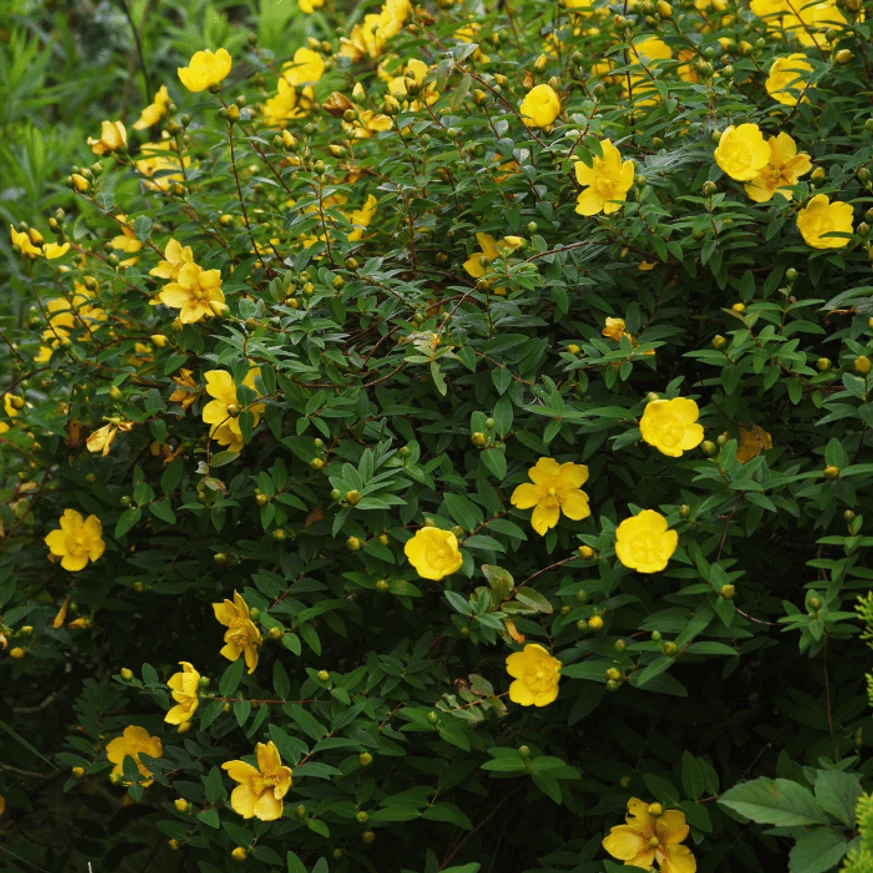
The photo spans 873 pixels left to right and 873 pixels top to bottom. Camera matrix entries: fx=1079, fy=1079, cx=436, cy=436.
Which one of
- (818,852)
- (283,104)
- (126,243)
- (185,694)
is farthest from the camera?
(283,104)

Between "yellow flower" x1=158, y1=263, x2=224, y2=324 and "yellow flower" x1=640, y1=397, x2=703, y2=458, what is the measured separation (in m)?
0.71

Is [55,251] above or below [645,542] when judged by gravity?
above

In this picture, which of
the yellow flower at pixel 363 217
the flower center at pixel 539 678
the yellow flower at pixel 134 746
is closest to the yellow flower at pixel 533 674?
the flower center at pixel 539 678

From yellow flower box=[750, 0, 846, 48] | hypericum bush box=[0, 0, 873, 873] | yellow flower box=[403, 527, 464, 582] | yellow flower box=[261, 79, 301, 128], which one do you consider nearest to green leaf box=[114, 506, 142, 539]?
hypericum bush box=[0, 0, 873, 873]

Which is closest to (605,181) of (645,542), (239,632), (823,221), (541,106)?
(541,106)

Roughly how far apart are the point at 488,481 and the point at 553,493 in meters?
0.11

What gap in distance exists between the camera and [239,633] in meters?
1.57

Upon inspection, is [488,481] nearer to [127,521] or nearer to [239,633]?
[239,633]

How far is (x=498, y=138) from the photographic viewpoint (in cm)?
179

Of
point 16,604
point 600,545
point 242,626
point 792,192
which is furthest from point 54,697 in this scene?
point 792,192

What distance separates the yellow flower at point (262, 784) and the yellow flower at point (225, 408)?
0.47 m

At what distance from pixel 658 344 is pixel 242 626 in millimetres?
730

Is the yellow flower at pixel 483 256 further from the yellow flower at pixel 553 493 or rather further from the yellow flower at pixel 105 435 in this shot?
the yellow flower at pixel 105 435

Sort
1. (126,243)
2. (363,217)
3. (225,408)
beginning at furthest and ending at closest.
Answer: (126,243), (363,217), (225,408)
